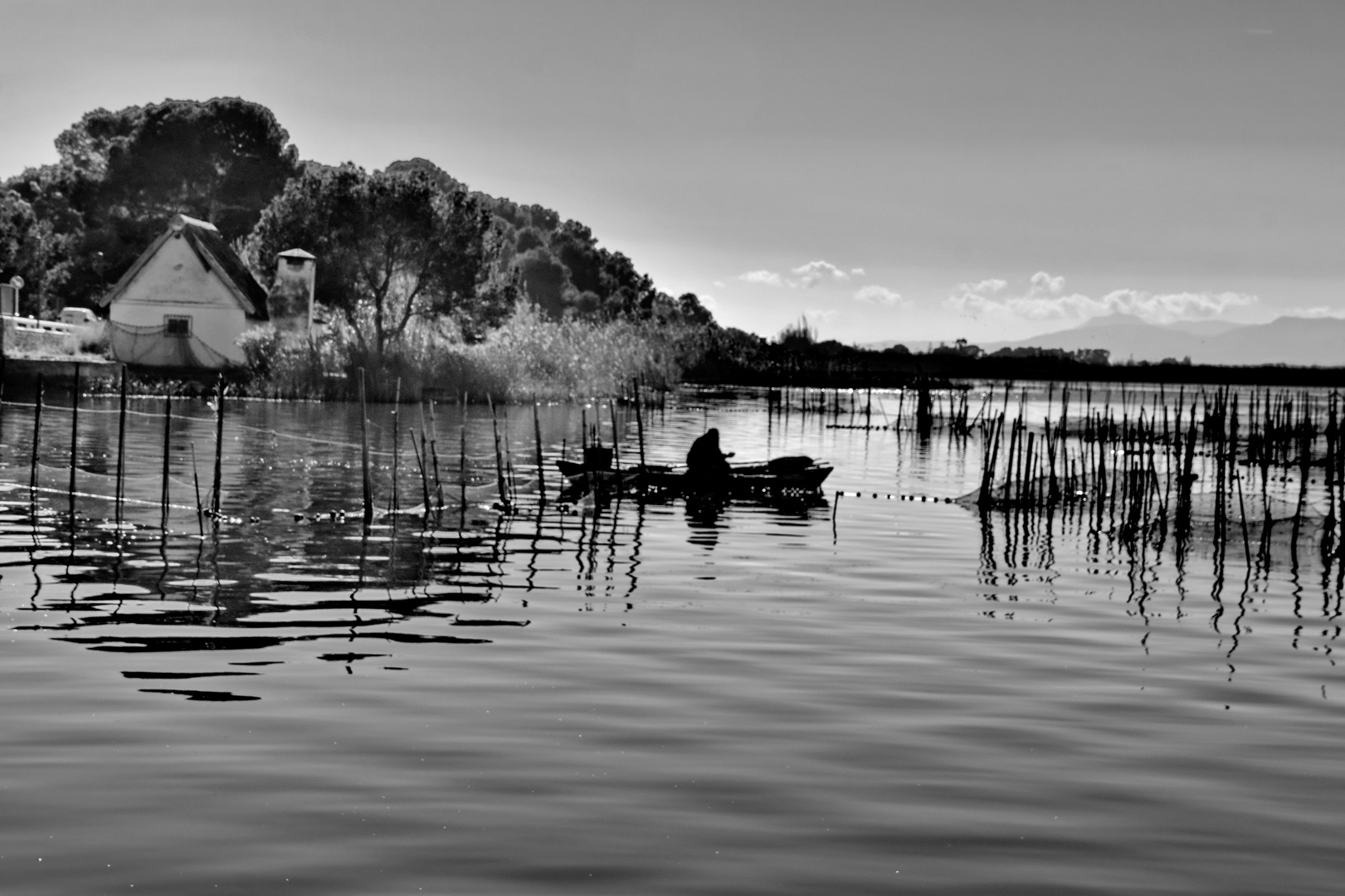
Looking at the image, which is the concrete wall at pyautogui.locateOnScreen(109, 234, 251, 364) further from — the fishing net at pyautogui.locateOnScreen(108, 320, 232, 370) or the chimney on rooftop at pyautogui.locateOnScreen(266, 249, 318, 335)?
the chimney on rooftop at pyautogui.locateOnScreen(266, 249, 318, 335)

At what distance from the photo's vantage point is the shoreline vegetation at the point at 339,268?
58312mm

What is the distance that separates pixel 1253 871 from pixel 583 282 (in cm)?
13493

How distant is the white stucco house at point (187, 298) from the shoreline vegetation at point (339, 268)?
198cm

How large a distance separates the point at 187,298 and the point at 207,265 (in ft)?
5.60

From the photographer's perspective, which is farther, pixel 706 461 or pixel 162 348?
pixel 162 348

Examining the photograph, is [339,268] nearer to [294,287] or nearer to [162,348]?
[294,287]

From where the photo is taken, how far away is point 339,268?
6344cm

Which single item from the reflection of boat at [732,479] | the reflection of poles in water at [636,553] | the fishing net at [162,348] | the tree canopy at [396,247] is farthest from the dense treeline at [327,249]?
the reflection of poles in water at [636,553]

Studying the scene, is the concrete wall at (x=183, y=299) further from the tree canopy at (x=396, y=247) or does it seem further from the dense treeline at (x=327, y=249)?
the tree canopy at (x=396, y=247)

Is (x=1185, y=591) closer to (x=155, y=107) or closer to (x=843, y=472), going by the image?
(x=843, y=472)

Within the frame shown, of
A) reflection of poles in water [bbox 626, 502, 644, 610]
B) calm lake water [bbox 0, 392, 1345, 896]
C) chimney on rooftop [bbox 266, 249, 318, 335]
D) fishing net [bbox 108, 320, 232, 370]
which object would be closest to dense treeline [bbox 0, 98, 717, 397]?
chimney on rooftop [bbox 266, 249, 318, 335]

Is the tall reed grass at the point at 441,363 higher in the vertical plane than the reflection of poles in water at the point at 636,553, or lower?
higher

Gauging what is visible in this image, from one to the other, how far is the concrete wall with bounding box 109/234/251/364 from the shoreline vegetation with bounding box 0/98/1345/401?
6.47 feet

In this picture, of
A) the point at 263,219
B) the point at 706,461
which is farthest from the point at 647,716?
the point at 263,219
